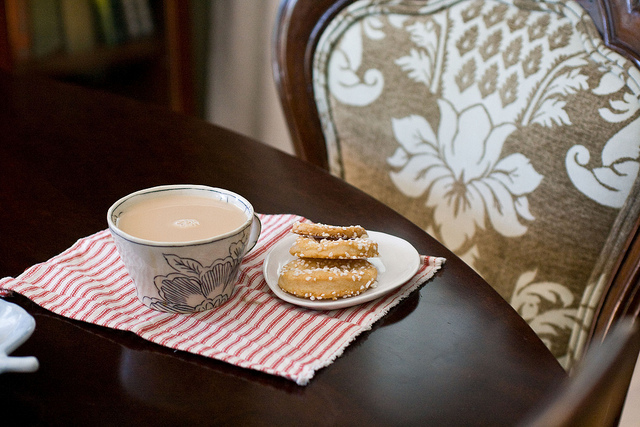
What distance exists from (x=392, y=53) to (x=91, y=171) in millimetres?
466

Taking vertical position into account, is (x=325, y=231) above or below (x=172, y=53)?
above

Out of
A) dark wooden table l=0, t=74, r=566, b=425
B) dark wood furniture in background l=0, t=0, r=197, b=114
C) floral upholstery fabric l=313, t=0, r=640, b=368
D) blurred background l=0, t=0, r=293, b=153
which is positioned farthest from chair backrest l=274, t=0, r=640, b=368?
dark wood furniture in background l=0, t=0, r=197, b=114

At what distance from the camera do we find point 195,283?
1.49ft

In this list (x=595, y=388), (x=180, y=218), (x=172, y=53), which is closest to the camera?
(x=595, y=388)

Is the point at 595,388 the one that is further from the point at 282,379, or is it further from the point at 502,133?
the point at 502,133

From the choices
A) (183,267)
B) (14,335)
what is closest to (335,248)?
(183,267)

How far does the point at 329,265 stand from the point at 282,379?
116mm

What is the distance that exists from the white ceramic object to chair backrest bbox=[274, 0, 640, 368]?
0.60 m

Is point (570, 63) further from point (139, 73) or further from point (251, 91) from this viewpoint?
point (139, 73)

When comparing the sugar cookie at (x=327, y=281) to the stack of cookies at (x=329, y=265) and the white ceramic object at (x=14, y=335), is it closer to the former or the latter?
the stack of cookies at (x=329, y=265)

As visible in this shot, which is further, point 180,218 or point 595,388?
point 180,218

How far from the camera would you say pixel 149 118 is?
0.89 meters

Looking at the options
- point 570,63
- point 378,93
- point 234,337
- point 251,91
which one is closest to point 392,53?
point 378,93

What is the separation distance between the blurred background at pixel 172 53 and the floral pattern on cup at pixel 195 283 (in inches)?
61.3
